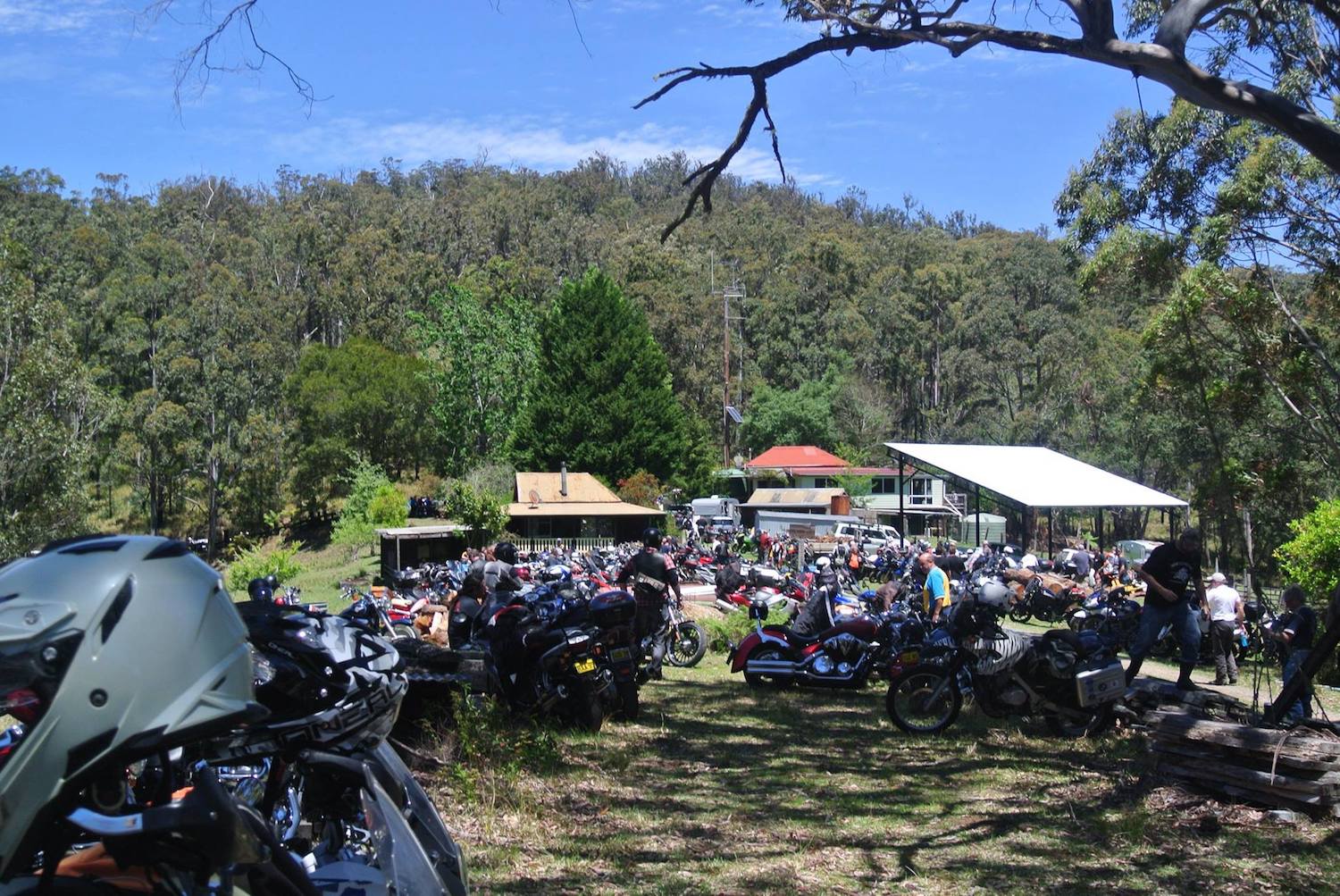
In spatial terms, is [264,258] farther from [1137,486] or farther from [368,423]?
[1137,486]

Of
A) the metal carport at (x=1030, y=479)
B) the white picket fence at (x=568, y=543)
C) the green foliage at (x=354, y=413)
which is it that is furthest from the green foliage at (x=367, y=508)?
the metal carport at (x=1030, y=479)

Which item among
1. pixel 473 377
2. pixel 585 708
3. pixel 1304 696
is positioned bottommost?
pixel 585 708

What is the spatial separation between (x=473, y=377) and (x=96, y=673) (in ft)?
173

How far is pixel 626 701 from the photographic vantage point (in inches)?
349

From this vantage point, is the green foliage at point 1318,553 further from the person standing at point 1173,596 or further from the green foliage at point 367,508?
the green foliage at point 367,508

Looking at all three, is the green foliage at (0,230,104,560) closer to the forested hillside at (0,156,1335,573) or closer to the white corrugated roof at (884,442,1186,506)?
the forested hillside at (0,156,1335,573)

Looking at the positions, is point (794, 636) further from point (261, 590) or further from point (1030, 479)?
→ point (1030, 479)

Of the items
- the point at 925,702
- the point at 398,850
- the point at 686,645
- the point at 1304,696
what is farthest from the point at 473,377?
the point at 398,850

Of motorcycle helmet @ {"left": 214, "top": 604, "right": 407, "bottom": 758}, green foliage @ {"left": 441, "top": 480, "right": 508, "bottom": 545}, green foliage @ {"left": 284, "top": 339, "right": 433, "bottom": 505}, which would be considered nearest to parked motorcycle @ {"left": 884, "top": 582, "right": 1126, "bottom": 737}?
motorcycle helmet @ {"left": 214, "top": 604, "right": 407, "bottom": 758}

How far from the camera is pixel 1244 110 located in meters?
5.75

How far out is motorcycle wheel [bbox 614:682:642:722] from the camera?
8.82 metres

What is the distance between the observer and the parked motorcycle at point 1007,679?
828cm

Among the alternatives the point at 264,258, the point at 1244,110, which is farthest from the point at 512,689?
the point at 264,258

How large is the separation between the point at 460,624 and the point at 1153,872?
23.5 ft
